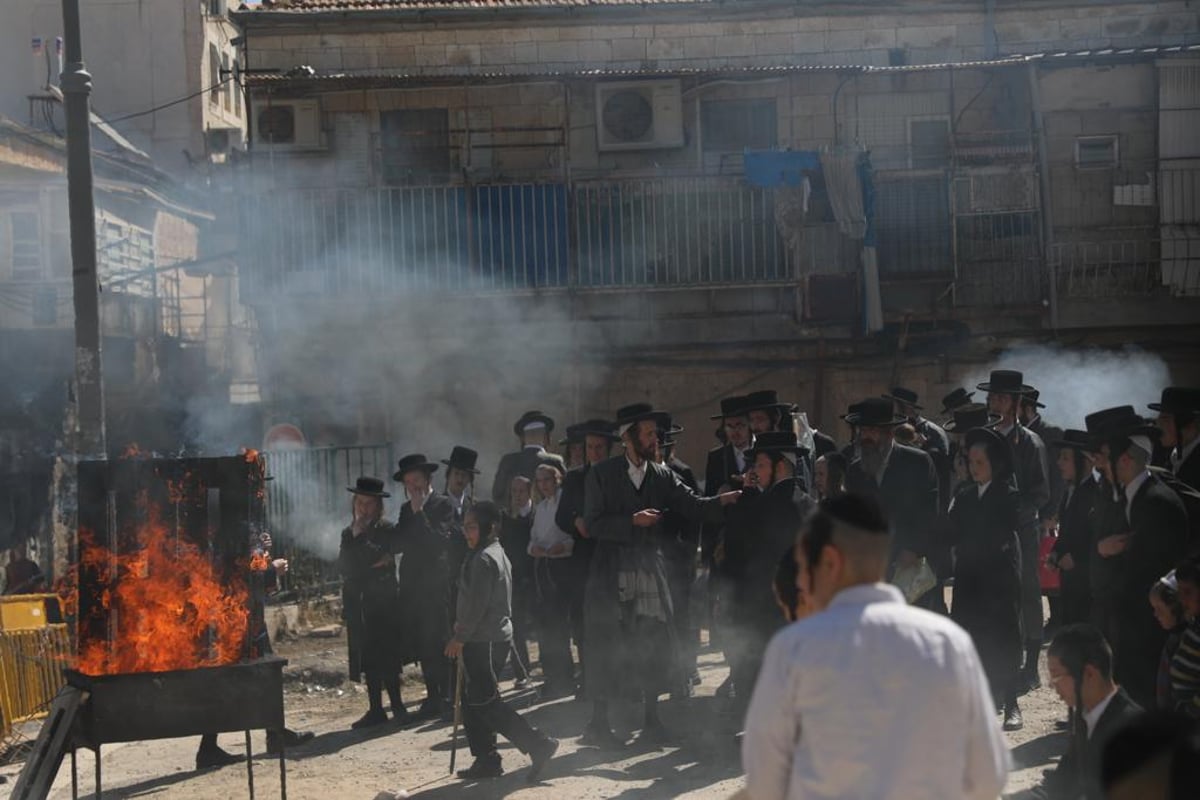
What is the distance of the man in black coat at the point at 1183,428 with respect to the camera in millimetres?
8852

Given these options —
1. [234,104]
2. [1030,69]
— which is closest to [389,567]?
[1030,69]

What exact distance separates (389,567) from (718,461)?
2.84m

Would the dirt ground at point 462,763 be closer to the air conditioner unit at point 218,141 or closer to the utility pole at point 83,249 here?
the utility pole at point 83,249

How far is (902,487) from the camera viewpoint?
30.4 feet

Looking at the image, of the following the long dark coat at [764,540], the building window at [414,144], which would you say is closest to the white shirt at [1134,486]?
the long dark coat at [764,540]

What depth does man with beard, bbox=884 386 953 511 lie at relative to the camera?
11180mm

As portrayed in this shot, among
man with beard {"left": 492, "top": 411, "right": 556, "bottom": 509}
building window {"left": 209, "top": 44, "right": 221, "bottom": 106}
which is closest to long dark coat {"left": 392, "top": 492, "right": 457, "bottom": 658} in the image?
man with beard {"left": 492, "top": 411, "right": 556, "bottom": 509}

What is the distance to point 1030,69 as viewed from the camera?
22.1 meters

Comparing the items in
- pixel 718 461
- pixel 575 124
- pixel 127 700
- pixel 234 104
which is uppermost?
pixel 234 104

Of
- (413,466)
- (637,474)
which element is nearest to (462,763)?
(637,474)

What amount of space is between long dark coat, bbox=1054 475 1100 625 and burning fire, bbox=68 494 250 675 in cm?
533

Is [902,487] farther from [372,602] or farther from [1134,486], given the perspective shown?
[372,602]

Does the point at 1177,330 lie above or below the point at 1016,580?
above

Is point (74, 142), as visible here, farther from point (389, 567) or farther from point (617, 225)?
point (617, 225)
